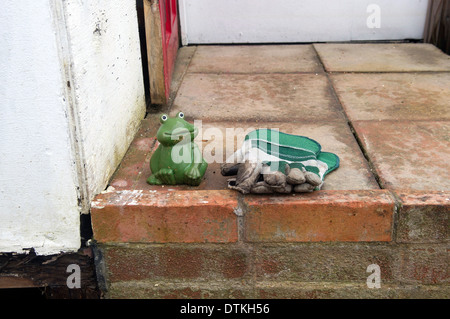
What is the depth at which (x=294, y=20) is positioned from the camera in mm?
4316

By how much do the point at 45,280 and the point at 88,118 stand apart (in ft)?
2.50

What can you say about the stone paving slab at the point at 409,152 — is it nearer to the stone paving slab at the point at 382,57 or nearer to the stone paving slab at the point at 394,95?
the stone paving slab at the point at 394,95

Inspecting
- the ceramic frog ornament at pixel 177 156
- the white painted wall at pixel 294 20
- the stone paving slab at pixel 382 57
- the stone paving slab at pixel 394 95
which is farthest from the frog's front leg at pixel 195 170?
the white painted wall at pixel 294 20

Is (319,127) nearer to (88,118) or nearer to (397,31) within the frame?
(88,118)

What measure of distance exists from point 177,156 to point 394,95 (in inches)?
66.3

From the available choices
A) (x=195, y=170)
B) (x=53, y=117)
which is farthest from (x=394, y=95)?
(x=53, y=117)

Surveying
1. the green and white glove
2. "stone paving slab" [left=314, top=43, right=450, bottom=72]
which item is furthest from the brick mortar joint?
"stone paving slab" [left=314, top=43, right=450, bottom=72]

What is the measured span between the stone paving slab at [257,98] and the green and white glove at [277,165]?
64cm

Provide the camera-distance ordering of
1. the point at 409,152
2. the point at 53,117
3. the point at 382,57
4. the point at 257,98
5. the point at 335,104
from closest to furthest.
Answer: the point at 53,117 → the point at 409,152 → the point at 335,104 → the point at 257,98 → the point at 382,57

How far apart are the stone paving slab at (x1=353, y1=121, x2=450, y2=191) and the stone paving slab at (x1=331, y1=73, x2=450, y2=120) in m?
0.13

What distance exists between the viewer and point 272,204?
1921 millimetres

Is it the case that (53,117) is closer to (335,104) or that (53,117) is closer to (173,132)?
(173,132)

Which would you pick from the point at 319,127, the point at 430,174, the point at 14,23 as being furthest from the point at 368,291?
the point at 14,23

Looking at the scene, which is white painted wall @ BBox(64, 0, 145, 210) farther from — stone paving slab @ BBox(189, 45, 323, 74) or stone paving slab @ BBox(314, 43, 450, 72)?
stone paving slab @ BBox(314, 43, 450, 72)
